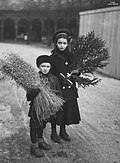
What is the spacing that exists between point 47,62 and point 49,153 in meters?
1.22

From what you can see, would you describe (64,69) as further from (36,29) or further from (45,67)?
(36,29)

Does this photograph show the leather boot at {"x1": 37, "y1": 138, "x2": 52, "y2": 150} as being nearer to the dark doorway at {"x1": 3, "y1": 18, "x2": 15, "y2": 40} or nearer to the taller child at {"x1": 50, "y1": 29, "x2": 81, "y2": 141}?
the taller child at {"x1": 50, "y1": 29, "x2": 81, "y2": 141}

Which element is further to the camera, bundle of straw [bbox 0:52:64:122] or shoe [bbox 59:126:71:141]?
shoe [bbox 59:126:71:141]

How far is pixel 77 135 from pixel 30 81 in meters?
1.46

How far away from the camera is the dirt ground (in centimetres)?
321


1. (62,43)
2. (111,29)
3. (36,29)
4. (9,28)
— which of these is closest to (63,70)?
(62,43)

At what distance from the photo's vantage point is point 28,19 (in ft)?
96.4

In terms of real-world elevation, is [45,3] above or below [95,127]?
above

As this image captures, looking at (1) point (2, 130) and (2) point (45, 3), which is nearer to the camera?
(1) point (2, 130)

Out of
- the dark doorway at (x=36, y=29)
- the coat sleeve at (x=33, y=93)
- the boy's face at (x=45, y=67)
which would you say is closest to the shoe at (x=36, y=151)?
the coat sleeve at (x=33, y=93)

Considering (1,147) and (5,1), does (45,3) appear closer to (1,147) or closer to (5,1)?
(5,1)

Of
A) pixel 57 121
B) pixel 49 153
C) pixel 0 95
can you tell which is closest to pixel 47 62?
pixel 57 121

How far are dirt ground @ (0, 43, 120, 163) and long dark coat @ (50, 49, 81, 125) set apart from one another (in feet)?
1.52

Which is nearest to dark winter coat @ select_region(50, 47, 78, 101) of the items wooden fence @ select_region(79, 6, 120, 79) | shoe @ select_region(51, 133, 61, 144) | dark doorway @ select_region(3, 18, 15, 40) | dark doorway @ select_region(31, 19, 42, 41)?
shoe @ select_region(51, 133, 61, 144)
